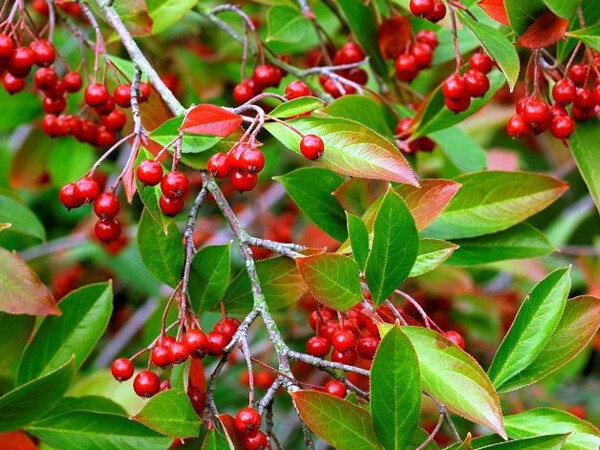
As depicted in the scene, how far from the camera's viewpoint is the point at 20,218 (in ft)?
5.56

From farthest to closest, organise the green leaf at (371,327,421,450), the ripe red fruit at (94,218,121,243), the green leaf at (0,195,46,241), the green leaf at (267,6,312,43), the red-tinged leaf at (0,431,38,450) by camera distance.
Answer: the green leaf at (0,195,46,241), the green leaf at (267,6,312,43), the red-tinged leaf at (0,431,38,450), the ripe red fruit at (94,218,121,243), the green leaf at (371,327,421,450)

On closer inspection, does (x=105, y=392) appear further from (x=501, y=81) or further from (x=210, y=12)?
(x=501, y=81)

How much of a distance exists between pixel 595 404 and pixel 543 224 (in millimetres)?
868

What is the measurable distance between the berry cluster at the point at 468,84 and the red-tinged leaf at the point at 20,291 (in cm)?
63

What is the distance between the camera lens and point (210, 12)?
1.56 metres

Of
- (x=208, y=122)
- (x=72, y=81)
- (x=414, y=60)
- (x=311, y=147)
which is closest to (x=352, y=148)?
(x=311, y=147)

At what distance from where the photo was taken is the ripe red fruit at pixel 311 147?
0.99 m

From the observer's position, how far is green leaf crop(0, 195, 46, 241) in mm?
1669

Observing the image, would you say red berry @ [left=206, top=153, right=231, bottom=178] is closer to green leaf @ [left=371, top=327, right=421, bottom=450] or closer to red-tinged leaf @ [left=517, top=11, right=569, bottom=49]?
green leaf @ [left=371, top=327, right=421, bottom=450]

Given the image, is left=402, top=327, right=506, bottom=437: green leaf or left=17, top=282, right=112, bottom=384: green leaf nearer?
left=402, top=327, right=506, bottom=437: green leaf

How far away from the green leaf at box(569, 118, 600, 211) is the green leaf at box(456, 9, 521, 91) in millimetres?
267

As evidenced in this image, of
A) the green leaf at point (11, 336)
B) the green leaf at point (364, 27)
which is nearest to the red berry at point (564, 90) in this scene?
the green leaf at point (364, 27)

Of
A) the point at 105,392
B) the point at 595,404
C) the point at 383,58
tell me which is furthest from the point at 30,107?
the point at 595,404

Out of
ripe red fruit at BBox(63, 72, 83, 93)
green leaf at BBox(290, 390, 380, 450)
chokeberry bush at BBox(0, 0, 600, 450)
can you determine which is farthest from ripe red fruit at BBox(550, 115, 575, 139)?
ripe red fruit at BBox(63, 72, 83, 93)
